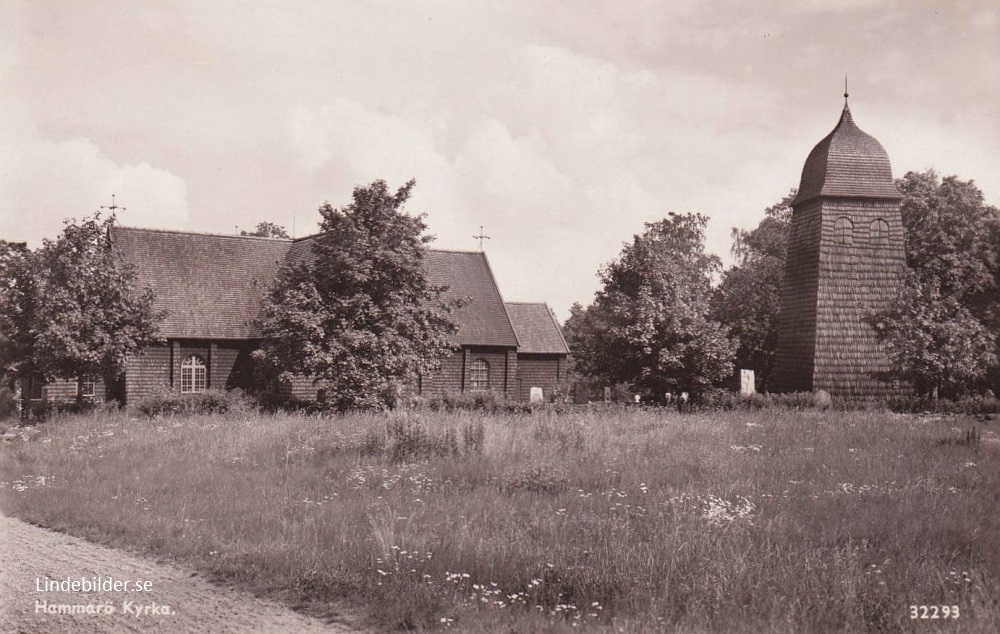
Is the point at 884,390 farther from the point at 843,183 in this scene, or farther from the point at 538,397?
the point at 538,397

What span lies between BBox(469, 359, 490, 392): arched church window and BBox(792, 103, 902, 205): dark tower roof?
16196 millimetres

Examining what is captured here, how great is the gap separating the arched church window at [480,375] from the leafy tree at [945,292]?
663 inches

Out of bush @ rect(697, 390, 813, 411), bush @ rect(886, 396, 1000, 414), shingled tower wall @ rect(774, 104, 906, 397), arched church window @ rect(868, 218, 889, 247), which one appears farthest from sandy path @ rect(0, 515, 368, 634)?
arched church window @ rect(868, 218, 889, 247)

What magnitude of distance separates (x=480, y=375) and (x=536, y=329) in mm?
5871

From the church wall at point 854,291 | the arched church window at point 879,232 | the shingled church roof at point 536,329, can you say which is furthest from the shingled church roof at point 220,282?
the arched church window at point 879,232

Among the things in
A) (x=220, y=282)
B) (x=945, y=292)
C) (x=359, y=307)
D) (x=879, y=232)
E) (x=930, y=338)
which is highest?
(x=879, y=232)

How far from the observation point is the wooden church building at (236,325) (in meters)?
31.0

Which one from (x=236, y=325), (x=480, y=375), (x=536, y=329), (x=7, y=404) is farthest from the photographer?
(x=536, y=329)

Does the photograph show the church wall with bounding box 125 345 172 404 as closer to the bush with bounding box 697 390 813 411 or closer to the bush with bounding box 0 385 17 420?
the bush with bounding box 0 385 17 420

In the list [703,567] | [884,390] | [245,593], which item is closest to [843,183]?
→ [884,390]

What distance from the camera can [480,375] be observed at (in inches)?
1446

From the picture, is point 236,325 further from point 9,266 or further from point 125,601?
point 125,601

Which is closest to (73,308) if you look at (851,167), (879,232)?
(851,167)

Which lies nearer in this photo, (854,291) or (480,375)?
(854,291)
